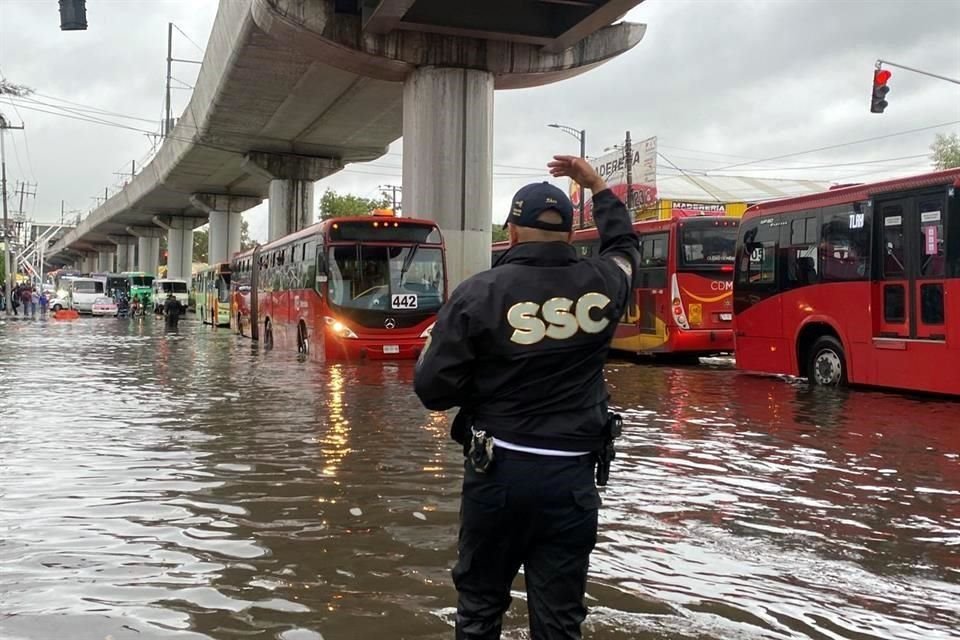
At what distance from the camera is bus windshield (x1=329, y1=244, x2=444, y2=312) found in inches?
658

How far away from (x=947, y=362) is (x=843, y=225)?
2.69 metres

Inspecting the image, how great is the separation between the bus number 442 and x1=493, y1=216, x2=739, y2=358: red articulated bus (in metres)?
4.44

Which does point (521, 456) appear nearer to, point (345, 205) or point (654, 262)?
point (654, 262)

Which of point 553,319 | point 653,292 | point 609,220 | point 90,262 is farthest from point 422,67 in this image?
point 90,262

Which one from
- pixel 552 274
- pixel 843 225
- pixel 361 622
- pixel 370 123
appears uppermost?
pixel 370 123

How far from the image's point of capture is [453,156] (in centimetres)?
2277

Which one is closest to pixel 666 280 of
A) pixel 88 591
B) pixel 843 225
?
pixel 843 225

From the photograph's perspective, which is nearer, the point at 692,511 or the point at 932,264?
the point at 692,511

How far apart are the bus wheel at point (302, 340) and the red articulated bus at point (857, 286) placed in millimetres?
8914

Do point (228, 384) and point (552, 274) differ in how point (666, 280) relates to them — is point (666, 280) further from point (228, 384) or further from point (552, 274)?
point (552, 274)

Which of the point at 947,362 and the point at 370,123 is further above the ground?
the point at 370,123

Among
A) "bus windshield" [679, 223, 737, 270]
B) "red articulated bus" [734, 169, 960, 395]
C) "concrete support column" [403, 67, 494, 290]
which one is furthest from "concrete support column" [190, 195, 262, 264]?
"red articulated bus" [734, 169, 960, 395]

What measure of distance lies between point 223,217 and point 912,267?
49648 millimetres

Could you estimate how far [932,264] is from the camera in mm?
11219
